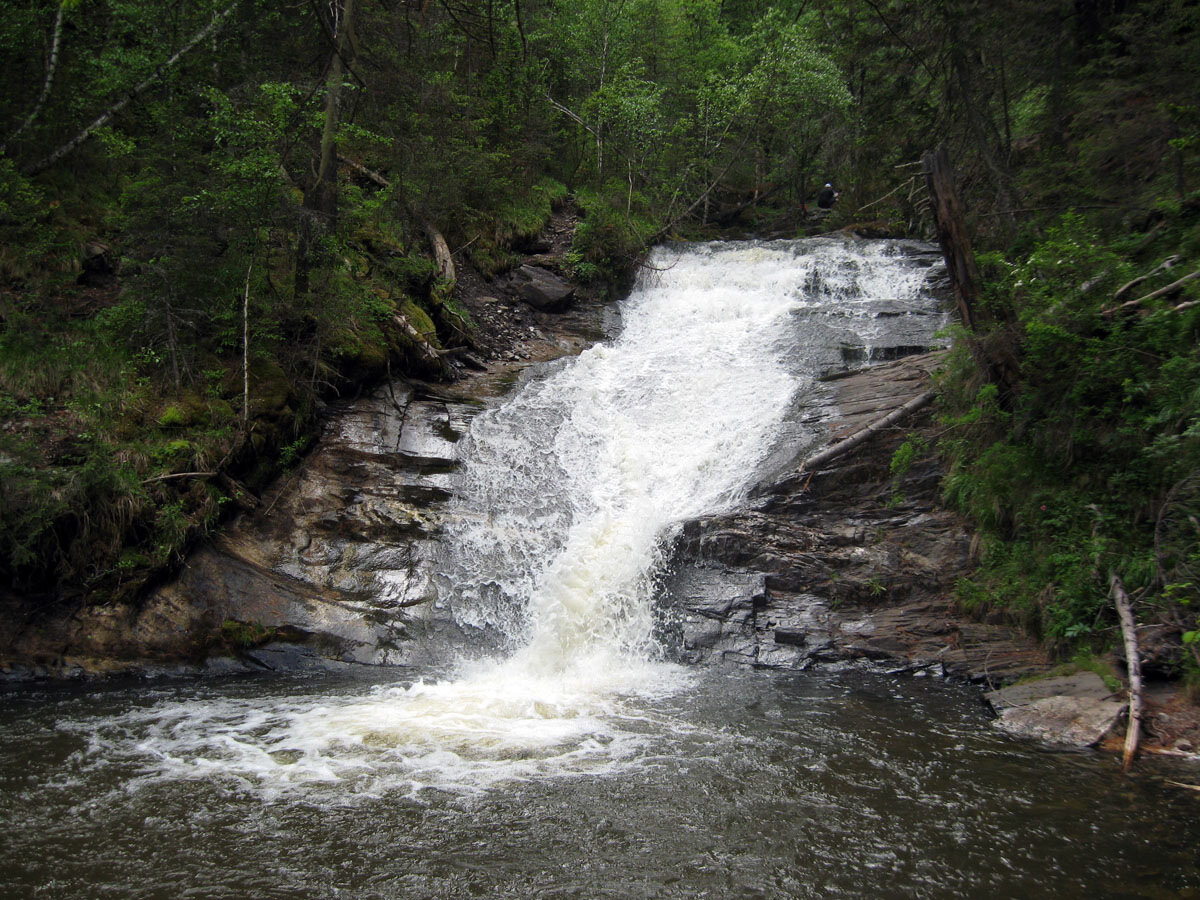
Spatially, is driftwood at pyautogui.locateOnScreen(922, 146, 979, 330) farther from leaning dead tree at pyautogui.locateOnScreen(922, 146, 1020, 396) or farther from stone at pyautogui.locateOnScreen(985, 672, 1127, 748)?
stone at pyautogui.locateOnScreen(985, 672, 1127, 748)

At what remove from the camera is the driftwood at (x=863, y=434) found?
33.0ft

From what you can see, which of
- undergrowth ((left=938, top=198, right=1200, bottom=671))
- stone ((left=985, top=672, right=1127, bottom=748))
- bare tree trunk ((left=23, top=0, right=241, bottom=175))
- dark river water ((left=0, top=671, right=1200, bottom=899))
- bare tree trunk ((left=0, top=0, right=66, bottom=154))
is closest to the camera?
dark river water ((left=0, top=671, right=1200, bottom=899))

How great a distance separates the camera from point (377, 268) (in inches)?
523

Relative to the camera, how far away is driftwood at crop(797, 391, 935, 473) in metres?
10.1

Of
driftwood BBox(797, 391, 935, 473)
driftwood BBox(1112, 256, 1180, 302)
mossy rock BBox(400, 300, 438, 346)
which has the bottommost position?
driftwood BBox(797, 391, 935, 473)

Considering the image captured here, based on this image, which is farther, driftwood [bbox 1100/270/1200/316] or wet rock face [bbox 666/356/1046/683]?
wet rock face [bbox 666/356/1046/683]

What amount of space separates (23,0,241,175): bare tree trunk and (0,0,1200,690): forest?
0.08 m

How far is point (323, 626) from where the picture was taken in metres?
8.62

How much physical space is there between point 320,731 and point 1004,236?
11671mm

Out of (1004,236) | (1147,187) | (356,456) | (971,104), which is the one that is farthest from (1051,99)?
(356,456)

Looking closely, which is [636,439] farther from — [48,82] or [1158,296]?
[48,82]

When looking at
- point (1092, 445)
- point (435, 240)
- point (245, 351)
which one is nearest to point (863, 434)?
point (1092, 445)

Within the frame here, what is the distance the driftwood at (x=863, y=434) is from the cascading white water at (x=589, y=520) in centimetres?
104

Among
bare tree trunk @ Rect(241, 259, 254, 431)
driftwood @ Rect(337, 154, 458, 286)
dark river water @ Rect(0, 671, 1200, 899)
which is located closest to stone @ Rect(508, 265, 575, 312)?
driftwood @ Rect(337, 154, 458, 286)
